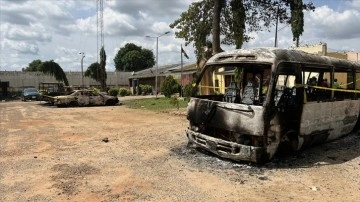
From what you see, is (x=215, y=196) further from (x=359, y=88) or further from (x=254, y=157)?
(x=359, y=88)

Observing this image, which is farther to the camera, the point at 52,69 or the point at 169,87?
the point at 52,69

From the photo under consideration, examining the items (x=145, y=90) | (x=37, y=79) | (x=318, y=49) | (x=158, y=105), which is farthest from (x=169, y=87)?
(x=37, y=79)

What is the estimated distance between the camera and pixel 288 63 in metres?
8.38

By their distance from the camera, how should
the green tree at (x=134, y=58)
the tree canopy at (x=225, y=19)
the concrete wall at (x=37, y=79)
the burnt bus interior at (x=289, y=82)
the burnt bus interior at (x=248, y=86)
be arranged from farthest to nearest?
the green tree at (x=134, y=58) → the concrete wall at (x=37, y=79) → the tree canopy at (x=225, y=19) → the burnt bus interior at (x=248, y=86) → the burnt bus interior at (x=289, y=82)

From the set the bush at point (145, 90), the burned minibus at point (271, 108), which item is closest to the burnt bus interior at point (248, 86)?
the burned minibus at point (271, 108)

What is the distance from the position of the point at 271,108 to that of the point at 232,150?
48.6 inches

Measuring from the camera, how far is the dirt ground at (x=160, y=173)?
636cm

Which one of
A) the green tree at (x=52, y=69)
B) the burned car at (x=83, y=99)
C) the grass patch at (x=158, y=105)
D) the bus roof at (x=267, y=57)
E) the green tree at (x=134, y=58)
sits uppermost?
the green tree at (x=134, y=58)

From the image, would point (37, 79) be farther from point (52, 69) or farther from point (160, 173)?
point (160, 173)

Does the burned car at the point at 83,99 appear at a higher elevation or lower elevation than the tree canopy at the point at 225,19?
lower

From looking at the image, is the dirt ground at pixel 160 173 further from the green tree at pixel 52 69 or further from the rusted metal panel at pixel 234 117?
the green tree at pixel 52 69

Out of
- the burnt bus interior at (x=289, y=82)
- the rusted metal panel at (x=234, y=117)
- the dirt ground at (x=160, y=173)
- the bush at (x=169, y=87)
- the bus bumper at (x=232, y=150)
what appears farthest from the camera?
the bush at (x=169, y=87)

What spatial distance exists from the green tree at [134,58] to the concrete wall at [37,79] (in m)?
17.4

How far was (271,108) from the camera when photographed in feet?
25.8
